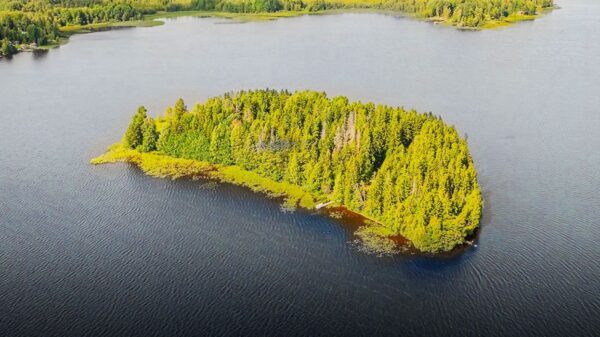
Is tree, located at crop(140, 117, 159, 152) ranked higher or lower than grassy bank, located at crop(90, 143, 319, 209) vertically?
higher

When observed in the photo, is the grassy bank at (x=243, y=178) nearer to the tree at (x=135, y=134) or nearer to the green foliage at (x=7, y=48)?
the tree at (x=135, y=134)

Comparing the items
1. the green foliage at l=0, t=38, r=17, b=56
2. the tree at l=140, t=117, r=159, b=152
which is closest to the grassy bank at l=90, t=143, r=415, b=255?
the tree at l=140, t=117, r=159, b=152

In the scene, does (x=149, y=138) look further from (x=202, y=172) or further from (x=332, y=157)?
(x=332, y=157)

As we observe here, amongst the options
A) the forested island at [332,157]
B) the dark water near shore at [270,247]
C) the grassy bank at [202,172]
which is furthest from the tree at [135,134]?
the dark water near shore at [270,247]

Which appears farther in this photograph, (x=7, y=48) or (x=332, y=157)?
(x=7, y=48)

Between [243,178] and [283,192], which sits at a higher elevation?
[243,178]

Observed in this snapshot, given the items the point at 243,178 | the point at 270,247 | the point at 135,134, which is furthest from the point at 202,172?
the point at 270,247

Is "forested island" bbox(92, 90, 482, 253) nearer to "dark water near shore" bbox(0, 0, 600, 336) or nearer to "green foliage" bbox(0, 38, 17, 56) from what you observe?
"dark water near shore" bbox(0, 0, 600, 336)
